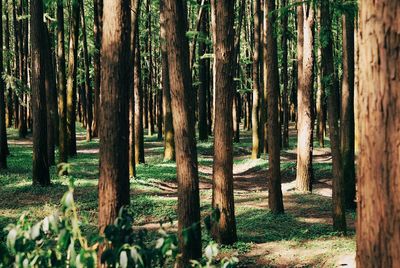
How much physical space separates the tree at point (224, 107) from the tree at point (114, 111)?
8.85 feet

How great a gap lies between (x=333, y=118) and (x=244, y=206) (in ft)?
16.5

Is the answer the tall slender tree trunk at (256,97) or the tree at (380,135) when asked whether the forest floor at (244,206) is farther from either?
the tree at (380,135)

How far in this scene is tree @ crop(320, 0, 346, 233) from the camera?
1125 cm

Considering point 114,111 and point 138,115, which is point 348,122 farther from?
point 138,115

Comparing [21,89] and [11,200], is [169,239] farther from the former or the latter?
[21,89]

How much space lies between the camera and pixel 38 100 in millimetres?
16312

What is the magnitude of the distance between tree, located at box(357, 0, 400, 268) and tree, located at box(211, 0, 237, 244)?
6.92m

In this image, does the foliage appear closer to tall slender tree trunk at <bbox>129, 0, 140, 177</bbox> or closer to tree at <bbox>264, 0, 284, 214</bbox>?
tree at <bbox>264, 0, 284, 214</bbox>

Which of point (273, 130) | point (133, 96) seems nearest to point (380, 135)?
point (273, 130)

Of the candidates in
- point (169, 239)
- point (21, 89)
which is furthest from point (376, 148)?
point (21, 89)

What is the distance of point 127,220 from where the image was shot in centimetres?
337

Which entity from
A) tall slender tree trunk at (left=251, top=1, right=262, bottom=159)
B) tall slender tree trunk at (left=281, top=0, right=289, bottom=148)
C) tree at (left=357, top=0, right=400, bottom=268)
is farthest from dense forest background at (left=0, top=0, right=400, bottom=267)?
tall slender tree trunk at (left=281, top=0, right=289, bottom=148)

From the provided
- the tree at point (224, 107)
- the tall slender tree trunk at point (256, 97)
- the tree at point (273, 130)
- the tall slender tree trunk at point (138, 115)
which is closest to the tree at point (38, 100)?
the tall slender tree trunk at point (138, 115)

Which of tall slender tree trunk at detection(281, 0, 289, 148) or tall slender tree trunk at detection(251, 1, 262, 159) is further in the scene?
tall slender tree trunk at detection(281, 0, 289, 148)
